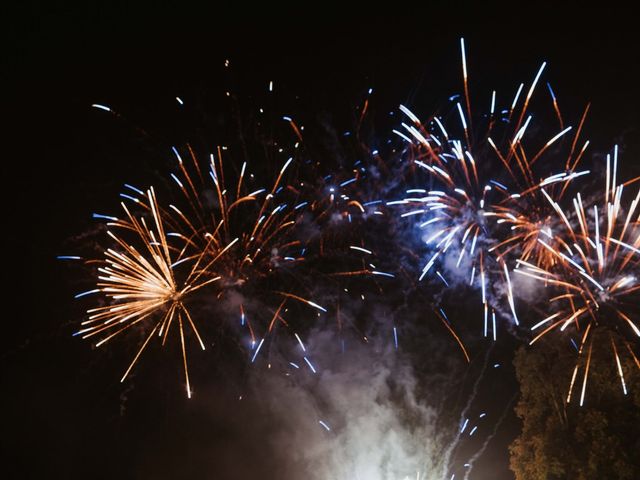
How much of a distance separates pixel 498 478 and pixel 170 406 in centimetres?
983

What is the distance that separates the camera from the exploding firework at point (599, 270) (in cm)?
880

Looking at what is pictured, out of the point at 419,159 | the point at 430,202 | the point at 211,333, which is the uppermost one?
the point at 419,159

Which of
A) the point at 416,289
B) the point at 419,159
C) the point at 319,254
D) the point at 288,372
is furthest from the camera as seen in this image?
the point at 288,372

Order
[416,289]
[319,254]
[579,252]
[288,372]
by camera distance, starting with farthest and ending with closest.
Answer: [288,372] → [416,289] → [319,254] → [579,252]

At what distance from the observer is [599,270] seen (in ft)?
29.3

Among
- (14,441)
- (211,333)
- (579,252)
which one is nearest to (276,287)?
(211,333)

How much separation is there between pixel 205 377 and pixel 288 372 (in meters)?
2.61

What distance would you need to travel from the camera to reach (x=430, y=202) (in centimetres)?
975

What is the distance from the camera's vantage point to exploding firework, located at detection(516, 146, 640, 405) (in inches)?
347

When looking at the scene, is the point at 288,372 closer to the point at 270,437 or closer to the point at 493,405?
the point at 270,437

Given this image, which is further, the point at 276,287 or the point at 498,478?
the point at 498,478

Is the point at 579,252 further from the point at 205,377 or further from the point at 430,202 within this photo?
the point at 205,377

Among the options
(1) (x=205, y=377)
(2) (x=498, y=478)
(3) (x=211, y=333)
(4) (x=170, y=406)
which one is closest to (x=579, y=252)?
(2) (x=498, y=478)

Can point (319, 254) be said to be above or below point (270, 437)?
above
